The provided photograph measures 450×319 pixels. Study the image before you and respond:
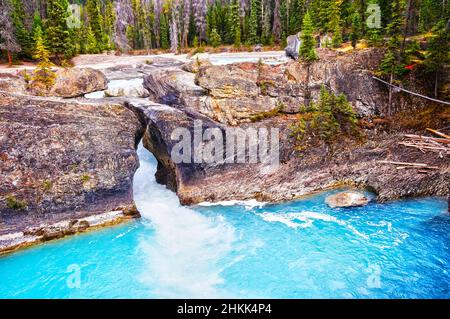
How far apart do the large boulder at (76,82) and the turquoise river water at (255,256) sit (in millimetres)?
13179

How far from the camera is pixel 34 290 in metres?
15.0

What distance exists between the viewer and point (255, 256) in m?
16.7

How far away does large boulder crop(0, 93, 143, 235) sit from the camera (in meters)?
19.3

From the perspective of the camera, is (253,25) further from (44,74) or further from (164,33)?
(44,74)

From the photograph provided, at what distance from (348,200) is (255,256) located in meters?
7.76

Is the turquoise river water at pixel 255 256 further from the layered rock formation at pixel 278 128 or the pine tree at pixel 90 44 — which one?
the pine tree at pixel 90 44

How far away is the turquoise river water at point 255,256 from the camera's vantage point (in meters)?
14.3

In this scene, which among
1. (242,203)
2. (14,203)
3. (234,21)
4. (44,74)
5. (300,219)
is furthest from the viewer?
(234,21)

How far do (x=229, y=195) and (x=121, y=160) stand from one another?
7.78 m

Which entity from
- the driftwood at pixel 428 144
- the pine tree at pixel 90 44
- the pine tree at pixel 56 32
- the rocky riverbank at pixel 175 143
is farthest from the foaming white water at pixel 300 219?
the pine tree at pixel 90 44

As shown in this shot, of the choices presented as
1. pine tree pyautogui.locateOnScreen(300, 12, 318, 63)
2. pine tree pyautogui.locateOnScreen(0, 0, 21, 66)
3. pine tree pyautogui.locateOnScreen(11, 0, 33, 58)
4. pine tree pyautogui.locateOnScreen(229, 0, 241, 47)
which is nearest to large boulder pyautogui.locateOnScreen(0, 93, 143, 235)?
pine tree pyautogui.locateOnScreen(300, 12, 318, 63)

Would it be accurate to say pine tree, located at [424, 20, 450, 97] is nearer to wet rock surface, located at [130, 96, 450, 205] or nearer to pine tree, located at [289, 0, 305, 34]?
wet rock surface, located at [130, 96, 450, 205]

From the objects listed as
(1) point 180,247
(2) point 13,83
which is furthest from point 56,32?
(1) point 180,247
